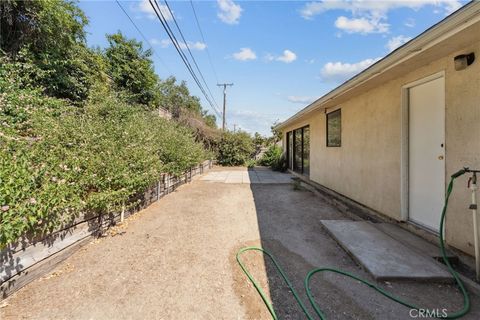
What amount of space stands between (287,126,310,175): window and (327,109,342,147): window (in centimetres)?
→ 223

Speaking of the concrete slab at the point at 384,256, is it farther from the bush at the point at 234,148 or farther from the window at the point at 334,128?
the bush at the point at 234,148

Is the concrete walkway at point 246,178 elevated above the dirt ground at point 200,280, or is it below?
above

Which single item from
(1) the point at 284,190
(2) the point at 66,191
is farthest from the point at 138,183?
(1) the point at 284,190

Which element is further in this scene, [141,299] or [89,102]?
[89,102]

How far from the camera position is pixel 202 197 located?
6.16 meters

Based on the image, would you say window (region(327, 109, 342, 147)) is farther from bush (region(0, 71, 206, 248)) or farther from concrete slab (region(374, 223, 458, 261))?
bush (region(0, 71, 206, 248))

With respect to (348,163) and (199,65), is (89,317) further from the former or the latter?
(199,65)

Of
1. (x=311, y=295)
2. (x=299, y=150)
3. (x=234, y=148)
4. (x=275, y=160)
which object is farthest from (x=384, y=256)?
(x=234, y=148)

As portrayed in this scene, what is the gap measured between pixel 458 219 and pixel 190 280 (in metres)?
3.06

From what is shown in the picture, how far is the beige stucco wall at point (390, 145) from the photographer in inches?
101

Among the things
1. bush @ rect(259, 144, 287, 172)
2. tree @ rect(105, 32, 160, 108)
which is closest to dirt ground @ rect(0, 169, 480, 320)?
bush @ rect(259, 144, 287, 172)

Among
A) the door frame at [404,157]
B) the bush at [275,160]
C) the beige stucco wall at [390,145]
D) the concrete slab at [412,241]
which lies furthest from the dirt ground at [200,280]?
the bush at [275,160]

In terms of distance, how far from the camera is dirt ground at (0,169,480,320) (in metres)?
1.96

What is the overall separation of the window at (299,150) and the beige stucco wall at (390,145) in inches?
65.9
